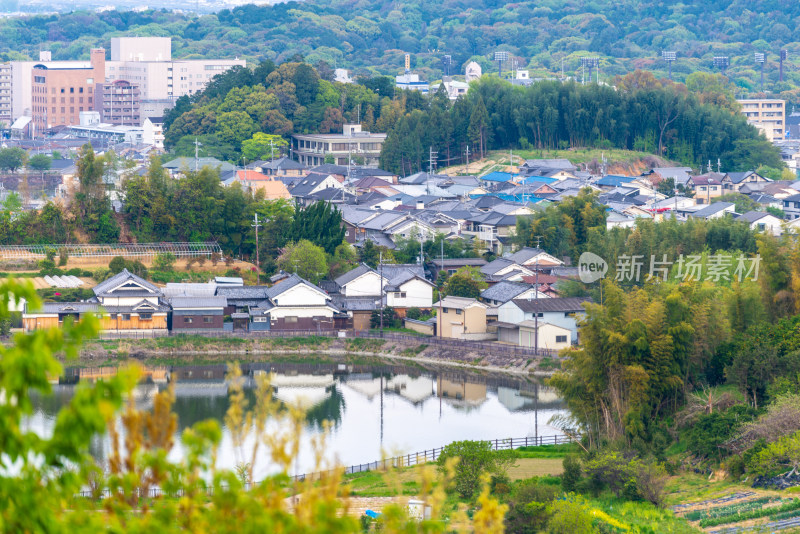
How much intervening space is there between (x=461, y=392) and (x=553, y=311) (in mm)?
2087

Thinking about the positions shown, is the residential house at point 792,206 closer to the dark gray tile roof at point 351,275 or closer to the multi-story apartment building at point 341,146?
the dark gray tile roof at point 351,275

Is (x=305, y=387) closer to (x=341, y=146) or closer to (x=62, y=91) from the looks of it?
(x=341, y=146)

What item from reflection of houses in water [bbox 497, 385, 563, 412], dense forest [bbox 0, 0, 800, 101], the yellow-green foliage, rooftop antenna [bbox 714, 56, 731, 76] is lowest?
reflection of houses in water [bbox 497, 385, 563, 412]

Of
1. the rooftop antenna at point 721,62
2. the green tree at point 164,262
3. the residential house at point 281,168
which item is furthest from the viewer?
the rooftop antenna at point 721,62

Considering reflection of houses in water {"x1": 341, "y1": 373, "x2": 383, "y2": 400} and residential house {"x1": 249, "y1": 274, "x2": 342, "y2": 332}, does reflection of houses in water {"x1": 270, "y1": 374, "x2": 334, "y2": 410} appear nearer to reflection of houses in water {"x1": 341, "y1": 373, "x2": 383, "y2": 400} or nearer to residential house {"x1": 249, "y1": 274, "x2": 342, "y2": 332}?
reflection of houses in water {"x1": 341, "y1": 373, "x2": 383, "y2": 400}

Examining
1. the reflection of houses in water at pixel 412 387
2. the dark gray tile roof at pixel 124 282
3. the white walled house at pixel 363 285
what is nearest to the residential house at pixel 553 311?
the reflection of houses in water at pixel 412 387

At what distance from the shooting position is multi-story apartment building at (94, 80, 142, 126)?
44.4 metres

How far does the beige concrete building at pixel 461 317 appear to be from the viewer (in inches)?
626

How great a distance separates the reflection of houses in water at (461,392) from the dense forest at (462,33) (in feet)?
145

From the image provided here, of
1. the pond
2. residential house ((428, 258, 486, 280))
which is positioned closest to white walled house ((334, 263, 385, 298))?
residential house ((428, 258, 486, 280))

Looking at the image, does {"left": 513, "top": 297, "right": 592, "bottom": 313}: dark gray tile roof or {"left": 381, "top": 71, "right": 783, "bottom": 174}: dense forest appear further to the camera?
{"left": 381, "top": 71, "right": 783, "bottom": 174}: dense forest

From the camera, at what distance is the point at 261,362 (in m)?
15.6

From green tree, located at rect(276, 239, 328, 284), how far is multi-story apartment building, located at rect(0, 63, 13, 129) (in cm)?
3463

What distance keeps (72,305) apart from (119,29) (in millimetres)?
59009
